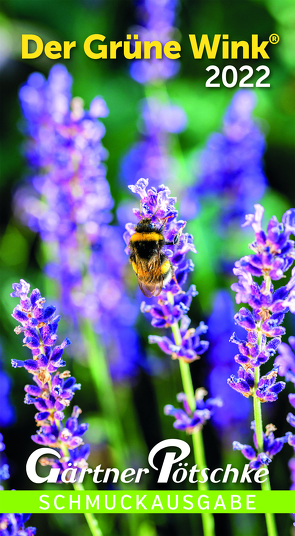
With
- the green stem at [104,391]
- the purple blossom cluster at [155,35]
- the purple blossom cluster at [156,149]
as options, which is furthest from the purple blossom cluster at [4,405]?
the purple blossom cluster at [155,35]

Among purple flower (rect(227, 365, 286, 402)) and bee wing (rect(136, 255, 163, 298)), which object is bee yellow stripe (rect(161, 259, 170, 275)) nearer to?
bee wing (rect(136, 255, 163, 298))

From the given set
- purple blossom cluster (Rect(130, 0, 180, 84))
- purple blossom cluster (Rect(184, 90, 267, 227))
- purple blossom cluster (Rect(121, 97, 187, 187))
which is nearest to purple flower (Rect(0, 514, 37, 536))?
purple blossom cluster (Rect(184, 90, 267, 227))

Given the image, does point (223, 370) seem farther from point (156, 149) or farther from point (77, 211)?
point (156, 149)

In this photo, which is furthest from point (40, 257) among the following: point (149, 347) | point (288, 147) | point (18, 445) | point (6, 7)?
point (6, 7)

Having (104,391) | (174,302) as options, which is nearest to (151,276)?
(174,302)

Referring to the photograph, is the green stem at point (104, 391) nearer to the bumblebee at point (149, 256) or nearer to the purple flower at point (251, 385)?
the bumblebee at point (149, 256)
